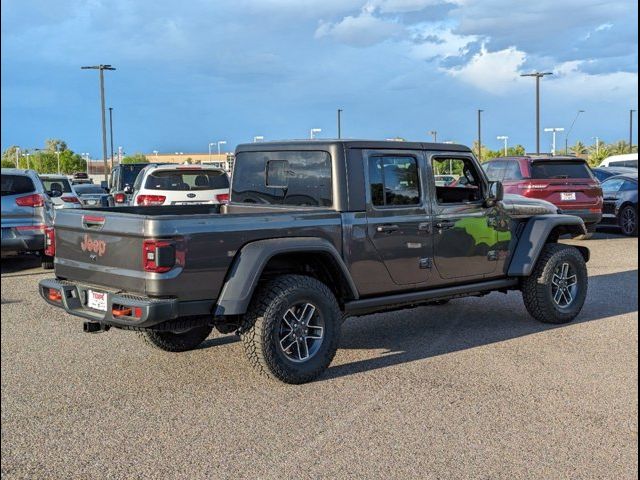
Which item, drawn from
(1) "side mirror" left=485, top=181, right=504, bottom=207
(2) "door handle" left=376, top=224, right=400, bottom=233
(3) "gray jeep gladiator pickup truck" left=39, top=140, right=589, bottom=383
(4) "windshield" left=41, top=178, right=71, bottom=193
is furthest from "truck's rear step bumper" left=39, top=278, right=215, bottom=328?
(4) "windshield" left=41, top=178, right=71, bottom=193

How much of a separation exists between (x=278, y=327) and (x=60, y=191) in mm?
12151

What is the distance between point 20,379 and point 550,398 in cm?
382

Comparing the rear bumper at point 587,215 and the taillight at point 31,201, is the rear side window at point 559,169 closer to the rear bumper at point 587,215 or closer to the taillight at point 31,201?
the rear bumper at point 587,215

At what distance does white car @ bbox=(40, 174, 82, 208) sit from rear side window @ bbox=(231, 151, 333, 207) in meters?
9.84

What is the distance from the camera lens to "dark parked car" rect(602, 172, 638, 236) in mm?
16984

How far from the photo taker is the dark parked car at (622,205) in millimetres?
16984

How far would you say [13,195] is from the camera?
1024cm

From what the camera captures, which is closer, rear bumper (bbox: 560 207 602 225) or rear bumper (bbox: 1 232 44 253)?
rear bumper (bbox: 1 232 44 253)

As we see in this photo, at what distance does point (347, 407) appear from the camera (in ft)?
16.5

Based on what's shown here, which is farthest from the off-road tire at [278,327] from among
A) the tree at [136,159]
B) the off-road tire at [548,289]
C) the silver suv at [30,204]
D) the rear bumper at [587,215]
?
the tree at [136,159]

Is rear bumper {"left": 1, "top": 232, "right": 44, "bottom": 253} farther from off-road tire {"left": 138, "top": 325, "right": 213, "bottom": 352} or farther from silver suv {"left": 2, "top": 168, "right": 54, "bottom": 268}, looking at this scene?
silver suv {"left": 2, "top": 168, "right": 54, "bottom": 268}

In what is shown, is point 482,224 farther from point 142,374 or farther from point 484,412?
point 142,374

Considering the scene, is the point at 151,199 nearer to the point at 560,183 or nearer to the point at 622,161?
the point at 560,183

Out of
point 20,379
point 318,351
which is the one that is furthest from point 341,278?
point 20,379
